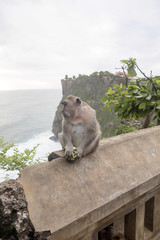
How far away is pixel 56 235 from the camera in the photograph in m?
1.75

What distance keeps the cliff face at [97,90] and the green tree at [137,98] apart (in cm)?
5205

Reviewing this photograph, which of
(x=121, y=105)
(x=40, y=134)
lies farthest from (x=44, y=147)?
(x=121, y=105)

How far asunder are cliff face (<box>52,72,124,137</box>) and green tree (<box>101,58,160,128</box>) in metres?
52.1

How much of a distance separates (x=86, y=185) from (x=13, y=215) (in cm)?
93

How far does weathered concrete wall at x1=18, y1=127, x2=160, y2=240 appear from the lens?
1869 millimetres

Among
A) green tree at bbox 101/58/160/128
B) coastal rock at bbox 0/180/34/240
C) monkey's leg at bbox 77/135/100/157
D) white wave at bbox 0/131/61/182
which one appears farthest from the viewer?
white wave at bbox 0/131/61/182

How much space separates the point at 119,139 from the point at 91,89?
78240 millimetres

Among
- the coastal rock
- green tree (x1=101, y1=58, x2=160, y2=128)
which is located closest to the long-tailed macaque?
the coastal rock

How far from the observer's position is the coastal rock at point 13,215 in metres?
1.52

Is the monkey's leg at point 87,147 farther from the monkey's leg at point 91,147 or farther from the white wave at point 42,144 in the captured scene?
the white wave at point 42,144

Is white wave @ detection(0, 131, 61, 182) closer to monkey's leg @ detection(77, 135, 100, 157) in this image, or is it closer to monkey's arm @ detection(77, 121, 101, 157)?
monkey's arm @ detection(77, 121, 101, 157)

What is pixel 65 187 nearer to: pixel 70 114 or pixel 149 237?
pixel 70 114

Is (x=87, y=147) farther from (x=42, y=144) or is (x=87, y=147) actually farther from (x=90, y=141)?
(x=42, y=144)

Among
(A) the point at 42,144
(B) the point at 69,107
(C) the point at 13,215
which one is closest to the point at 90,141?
(B) the point at 69,107
